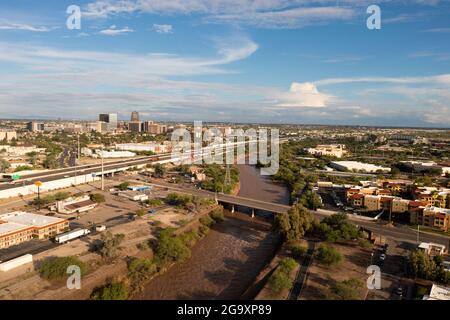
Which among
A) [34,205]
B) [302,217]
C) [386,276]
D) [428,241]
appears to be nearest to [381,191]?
[428,241]

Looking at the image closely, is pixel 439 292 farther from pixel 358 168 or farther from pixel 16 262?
pixel 358 168

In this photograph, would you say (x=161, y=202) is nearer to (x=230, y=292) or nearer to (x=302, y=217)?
(x=302, y=217)

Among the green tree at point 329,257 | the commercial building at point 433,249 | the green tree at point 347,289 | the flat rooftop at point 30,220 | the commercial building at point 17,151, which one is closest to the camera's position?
the green tree at point 347,289

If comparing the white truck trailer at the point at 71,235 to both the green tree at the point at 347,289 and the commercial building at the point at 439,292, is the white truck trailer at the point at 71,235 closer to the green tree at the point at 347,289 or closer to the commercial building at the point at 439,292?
the green tree at the point at 347,289

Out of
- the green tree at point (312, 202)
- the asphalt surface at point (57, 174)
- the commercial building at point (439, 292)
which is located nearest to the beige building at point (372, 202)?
the green tree at point (312, 202)
